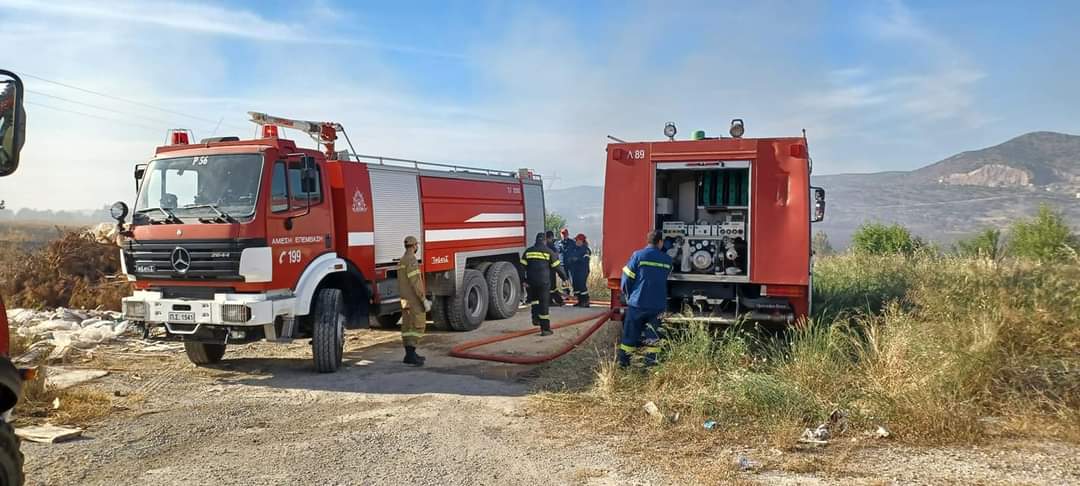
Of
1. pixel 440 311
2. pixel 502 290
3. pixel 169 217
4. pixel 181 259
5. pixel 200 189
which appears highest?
pixel 200 189

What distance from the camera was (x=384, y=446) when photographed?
554 centimetres

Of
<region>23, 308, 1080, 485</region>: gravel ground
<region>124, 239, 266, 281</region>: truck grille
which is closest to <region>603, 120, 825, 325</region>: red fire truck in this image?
<region>23, 308, 1080, 485</region>: gravel ground

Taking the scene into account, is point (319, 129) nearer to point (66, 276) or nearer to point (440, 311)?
point (440, 311)

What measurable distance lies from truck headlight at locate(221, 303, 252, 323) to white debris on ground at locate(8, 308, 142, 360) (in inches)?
90.4

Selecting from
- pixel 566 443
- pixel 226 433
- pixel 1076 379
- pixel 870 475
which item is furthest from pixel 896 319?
pixel 226 433

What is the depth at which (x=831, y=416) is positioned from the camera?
5.78 m

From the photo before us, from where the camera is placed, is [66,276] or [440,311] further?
[66,276]

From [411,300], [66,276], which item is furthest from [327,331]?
[66,276]

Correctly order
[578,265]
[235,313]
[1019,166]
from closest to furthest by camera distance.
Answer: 1. [235,313]
2. [578,265]
3. [1019,166]

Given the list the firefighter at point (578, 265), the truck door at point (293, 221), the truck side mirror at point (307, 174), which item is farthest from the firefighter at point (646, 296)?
the firefighter at point (578, 265)

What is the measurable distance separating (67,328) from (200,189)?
4.79 meters

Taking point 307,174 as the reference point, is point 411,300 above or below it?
below

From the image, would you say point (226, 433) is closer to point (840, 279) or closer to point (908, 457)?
point (908, 457)

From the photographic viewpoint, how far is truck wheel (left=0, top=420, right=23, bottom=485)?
118 inches
